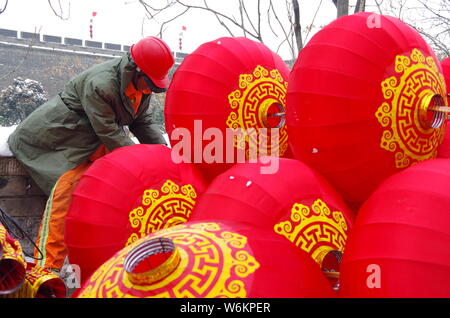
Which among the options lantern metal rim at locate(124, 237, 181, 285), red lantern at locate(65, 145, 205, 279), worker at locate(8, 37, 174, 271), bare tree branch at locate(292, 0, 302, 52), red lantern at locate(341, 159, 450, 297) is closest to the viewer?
lantern metal rim at locate(124, 237, 181, 285)

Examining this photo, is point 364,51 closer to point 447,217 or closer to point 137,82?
point 447,217

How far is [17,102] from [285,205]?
11856 millimetres

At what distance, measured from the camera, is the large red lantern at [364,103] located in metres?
1.72

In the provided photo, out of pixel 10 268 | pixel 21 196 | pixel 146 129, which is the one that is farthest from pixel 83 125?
pixel 10 268

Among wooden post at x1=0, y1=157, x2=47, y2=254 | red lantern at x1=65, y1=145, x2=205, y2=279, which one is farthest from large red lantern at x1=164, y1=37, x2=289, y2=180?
wooden post at x1=0, y1=157, x2=47, y2=254

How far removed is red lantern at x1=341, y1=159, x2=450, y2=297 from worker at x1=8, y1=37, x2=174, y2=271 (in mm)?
1926

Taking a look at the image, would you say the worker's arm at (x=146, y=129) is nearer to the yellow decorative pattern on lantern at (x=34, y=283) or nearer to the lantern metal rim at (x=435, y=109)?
the yellow decorative pattern on lantern at (x=34, y=283)

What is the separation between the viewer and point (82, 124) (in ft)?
10.6

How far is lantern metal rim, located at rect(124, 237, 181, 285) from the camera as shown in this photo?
0.96 meters

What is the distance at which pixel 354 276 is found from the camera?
3.98 ft

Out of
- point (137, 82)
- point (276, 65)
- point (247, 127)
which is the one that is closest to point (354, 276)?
point (247, 127)

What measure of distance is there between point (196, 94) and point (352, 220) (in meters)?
1.10

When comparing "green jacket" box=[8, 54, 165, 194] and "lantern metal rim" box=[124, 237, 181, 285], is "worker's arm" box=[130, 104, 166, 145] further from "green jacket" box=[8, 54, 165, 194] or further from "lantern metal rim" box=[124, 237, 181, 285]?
"lantern metal rim" box=[124, 237, 181, 285]
